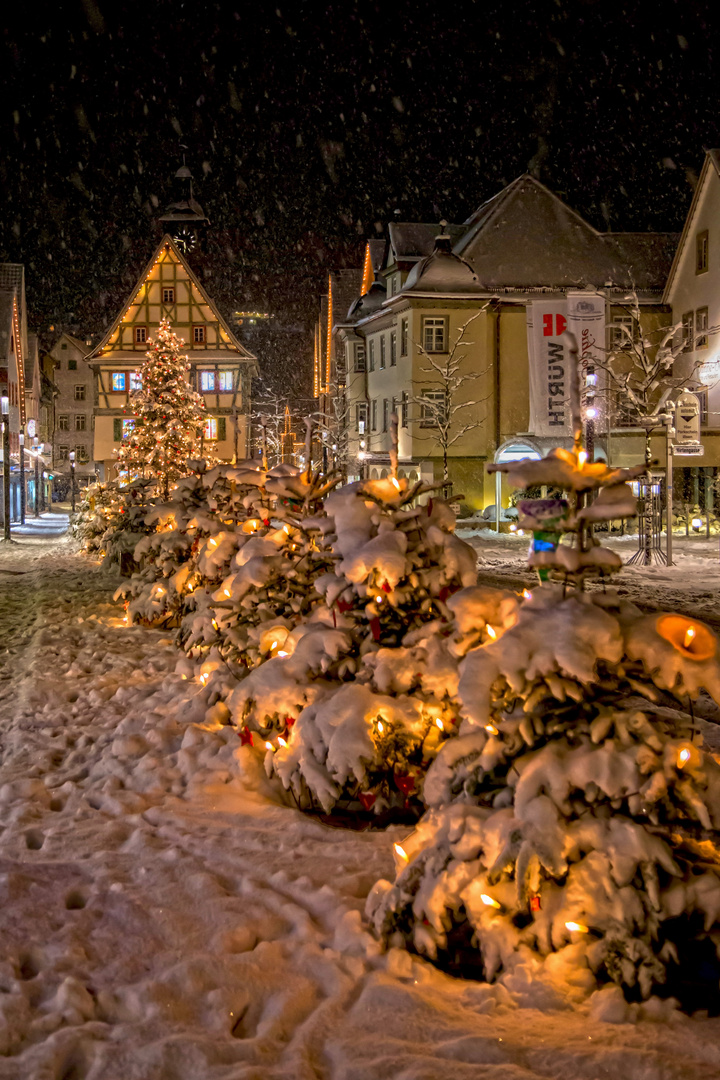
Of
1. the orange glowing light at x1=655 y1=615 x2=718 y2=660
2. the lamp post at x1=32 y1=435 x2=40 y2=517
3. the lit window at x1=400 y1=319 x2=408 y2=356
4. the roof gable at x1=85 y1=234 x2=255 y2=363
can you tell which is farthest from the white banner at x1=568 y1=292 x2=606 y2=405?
the lamp post at x1=32 y1=435 x2=40 y2=517

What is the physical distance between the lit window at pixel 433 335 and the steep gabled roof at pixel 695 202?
398 inches

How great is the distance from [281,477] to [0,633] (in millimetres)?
6513

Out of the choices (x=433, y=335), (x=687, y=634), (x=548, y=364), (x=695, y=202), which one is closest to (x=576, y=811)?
(x=687, y=634)

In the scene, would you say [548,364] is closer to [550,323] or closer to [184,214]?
[550,323]

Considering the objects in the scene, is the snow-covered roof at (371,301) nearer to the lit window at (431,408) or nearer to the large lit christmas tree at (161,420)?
the lit window at (431,408)

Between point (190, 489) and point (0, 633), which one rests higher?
point (190, 489)

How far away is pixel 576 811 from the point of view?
3559 millimetres

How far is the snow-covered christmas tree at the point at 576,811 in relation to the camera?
3.38 metres

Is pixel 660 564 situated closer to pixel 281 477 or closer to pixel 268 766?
pixel 281 477

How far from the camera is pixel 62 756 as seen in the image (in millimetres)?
6723

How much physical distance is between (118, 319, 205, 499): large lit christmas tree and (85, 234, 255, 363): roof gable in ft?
70.4

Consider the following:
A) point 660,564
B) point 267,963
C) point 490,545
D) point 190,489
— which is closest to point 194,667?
point 190,489

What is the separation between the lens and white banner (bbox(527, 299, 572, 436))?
31703 millimetres

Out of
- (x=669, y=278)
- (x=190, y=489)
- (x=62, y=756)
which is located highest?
(x=669, y=278)
